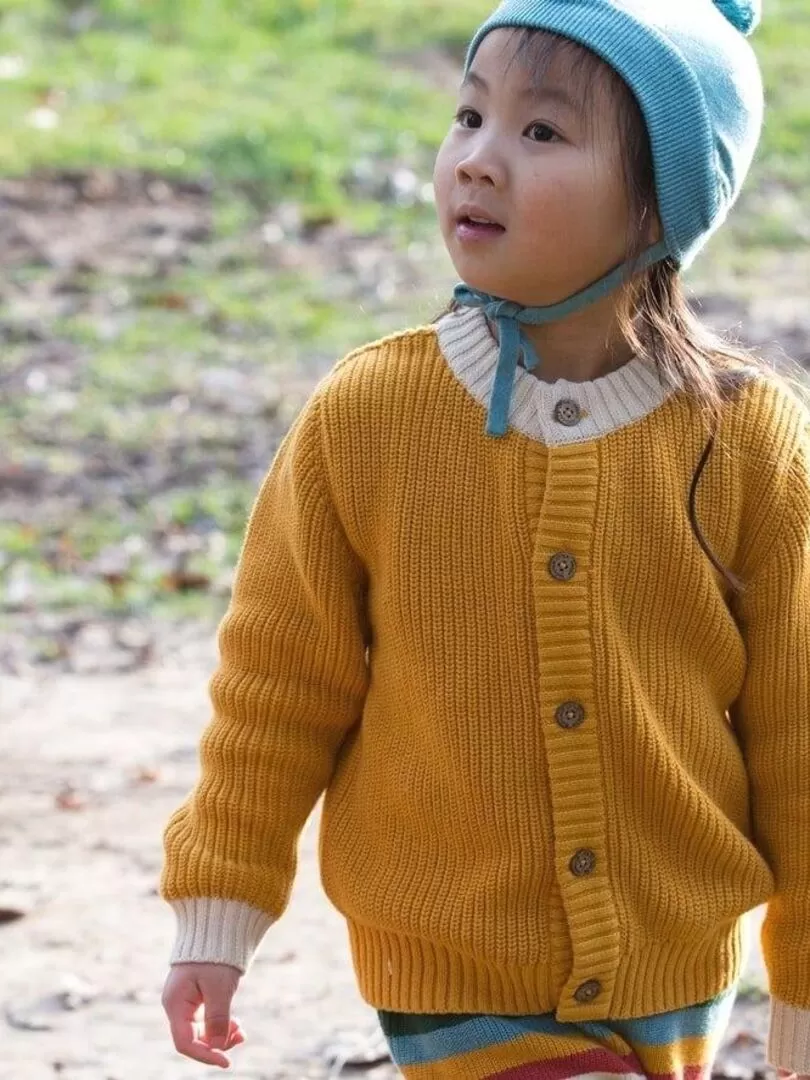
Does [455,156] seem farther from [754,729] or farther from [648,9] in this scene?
[754,729]

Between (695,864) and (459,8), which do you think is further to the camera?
(459,8)

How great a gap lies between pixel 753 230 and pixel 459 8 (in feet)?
11.6

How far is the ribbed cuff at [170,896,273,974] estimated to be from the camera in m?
2.48

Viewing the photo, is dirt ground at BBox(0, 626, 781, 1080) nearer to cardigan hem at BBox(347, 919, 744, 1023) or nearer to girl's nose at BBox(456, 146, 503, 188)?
cardigan hem at BBox(347, 919, 744, 1023)

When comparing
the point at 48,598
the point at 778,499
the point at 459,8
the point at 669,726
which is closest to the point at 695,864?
the point at 669,726

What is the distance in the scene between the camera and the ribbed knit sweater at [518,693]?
241cm

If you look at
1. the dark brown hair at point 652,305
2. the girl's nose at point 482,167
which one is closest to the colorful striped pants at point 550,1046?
the dark brown hair at point 652,305

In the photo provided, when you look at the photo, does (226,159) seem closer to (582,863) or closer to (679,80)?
A: (679,80)

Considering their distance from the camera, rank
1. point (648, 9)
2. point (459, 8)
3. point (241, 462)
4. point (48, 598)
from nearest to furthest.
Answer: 1. point (648, 9)
2. point (48, 598)
3. point (241, 462)
4. point (459, 8)

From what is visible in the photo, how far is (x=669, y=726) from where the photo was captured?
8.05ft

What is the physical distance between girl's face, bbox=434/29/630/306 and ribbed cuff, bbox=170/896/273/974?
80cm

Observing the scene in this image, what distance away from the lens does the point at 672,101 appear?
2359 mm

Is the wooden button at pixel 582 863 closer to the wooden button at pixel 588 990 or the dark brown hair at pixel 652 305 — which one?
the wooden button at pixel 588 990

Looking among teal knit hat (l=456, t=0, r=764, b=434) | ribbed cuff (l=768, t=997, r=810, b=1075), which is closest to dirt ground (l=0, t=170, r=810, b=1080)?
ribbed cuff (l=768, t=997, r=810, b=1075)
